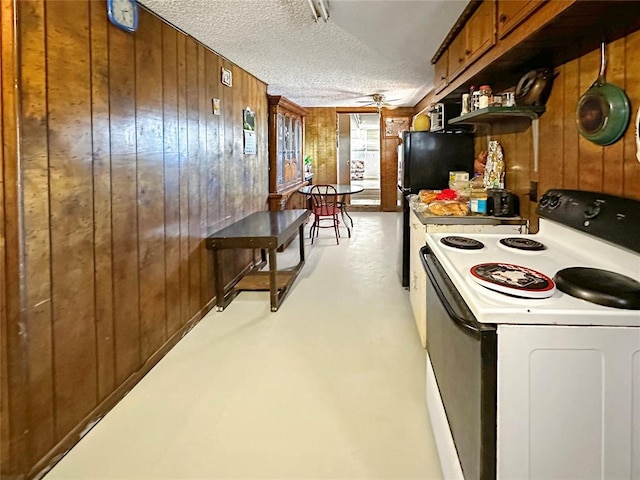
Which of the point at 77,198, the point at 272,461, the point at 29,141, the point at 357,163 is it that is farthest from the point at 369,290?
the point at 357,163

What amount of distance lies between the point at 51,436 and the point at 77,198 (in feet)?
3.26

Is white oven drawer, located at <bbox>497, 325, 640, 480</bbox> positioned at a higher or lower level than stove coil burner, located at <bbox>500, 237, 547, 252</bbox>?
lower

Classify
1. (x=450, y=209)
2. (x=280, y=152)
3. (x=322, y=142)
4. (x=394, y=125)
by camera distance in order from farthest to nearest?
(x=322, y=142), (x=394, y=125), (x=280, y=152), (x=450, y=209)

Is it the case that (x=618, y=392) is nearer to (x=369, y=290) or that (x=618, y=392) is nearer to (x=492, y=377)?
(x=492, y=377)

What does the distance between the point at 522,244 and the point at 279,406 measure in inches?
54.1

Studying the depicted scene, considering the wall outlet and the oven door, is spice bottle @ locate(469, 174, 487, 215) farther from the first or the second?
→ the oven door

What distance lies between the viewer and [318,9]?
283 centimetres

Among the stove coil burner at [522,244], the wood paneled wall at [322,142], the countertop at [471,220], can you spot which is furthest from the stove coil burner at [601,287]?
the wood paneled wall at [322,142]

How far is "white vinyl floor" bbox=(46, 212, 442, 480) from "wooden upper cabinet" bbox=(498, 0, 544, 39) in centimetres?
178

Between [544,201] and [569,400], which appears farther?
[544,201]

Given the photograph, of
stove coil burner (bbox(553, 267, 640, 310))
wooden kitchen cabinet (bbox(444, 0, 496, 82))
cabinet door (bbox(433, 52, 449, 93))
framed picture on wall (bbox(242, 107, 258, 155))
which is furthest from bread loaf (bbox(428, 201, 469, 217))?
framed picture on wall (bbox(242, 107, 258, 155))

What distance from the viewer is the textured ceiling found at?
2783 mm

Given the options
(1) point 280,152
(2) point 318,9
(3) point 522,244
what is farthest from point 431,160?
(1) point 280,152

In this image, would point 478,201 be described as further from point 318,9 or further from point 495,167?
point 318,9
